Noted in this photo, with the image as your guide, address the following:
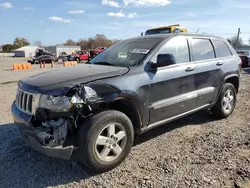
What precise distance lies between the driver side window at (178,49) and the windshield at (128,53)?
0.20m

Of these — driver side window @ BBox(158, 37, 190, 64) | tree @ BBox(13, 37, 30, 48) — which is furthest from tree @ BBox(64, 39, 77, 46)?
driver side window @ BBox(158, 37, 190, 64)

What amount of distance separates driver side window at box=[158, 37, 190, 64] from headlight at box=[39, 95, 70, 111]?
1.76 m

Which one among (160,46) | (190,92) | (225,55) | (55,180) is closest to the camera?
(55,180)

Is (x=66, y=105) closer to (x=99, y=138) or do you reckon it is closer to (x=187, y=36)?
(x=99, y=138)

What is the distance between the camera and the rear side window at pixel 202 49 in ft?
14.0

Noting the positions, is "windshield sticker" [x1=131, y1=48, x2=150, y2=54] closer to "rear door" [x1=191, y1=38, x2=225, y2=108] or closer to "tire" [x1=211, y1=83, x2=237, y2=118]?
"rear door" [x1=191, y1=38, x2=225, y2=108]

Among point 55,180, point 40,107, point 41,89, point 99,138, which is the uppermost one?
point 41,89

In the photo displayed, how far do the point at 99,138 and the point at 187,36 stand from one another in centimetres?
257

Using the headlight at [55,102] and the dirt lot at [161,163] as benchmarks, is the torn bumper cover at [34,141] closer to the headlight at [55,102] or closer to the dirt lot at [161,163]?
the headlight at [55,102]

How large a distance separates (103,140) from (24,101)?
3.85 ft

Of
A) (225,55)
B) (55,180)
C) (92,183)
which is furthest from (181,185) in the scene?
(225,55)

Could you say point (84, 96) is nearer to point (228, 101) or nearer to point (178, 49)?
point (178, 49)

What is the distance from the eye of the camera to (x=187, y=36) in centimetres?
422

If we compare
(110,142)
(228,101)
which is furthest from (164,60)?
(228,101)
